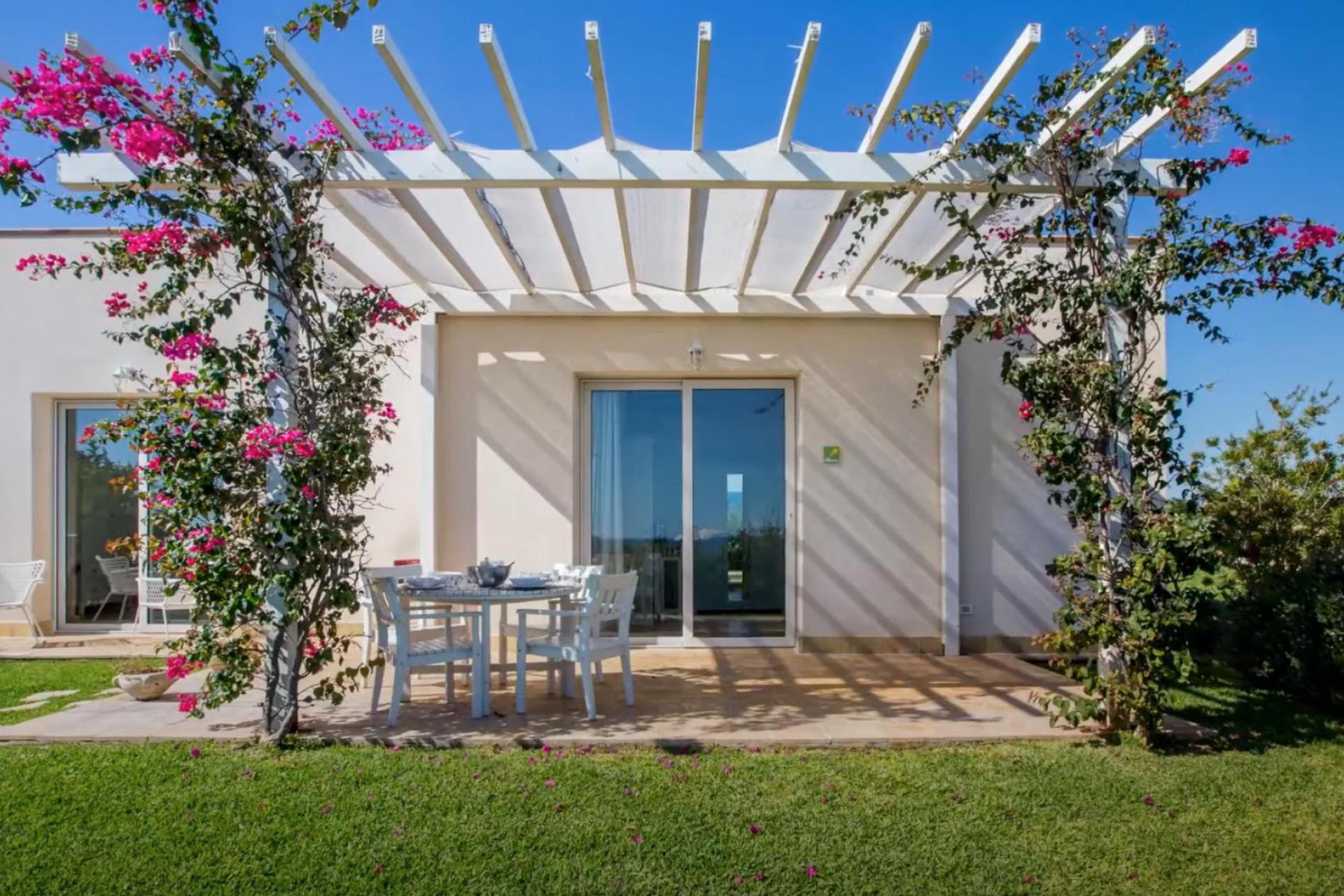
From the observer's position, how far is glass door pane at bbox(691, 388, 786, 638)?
7.89 m

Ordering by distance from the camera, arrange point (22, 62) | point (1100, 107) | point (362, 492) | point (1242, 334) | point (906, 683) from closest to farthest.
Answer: point (22, 62)
point (1100, 107)
point (1242, 334)
point (906, 683)
point (362, 492)

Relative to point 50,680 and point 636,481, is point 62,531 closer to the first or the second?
point 50,680

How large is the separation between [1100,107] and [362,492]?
596 centimetres

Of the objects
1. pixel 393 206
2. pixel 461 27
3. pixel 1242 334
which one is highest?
pixel 461 27

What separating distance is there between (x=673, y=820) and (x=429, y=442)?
15.4ft

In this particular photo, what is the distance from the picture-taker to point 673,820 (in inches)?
143

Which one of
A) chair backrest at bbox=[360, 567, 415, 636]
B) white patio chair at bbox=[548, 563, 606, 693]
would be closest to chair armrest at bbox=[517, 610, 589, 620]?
white patio chair at bbox=[548, 563, 606, 693]

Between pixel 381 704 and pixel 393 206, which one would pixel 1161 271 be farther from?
pixel 381 704

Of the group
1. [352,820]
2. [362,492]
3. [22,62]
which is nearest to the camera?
[352,820]

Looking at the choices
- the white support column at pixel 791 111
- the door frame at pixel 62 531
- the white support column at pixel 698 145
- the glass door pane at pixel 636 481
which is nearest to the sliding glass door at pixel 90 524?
the door frame at pixel 62 531

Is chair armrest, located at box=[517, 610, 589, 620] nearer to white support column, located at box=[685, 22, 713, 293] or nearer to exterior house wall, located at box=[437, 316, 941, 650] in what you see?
exterior house wall, located at box=[437, 316, 941, 650]

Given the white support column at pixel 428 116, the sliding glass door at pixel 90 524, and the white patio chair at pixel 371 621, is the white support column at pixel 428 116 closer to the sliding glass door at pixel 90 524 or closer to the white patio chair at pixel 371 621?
the white patio chair at pixel 371 621

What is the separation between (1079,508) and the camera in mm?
4684

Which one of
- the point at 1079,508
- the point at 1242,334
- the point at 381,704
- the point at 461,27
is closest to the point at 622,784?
the point at 381,704
